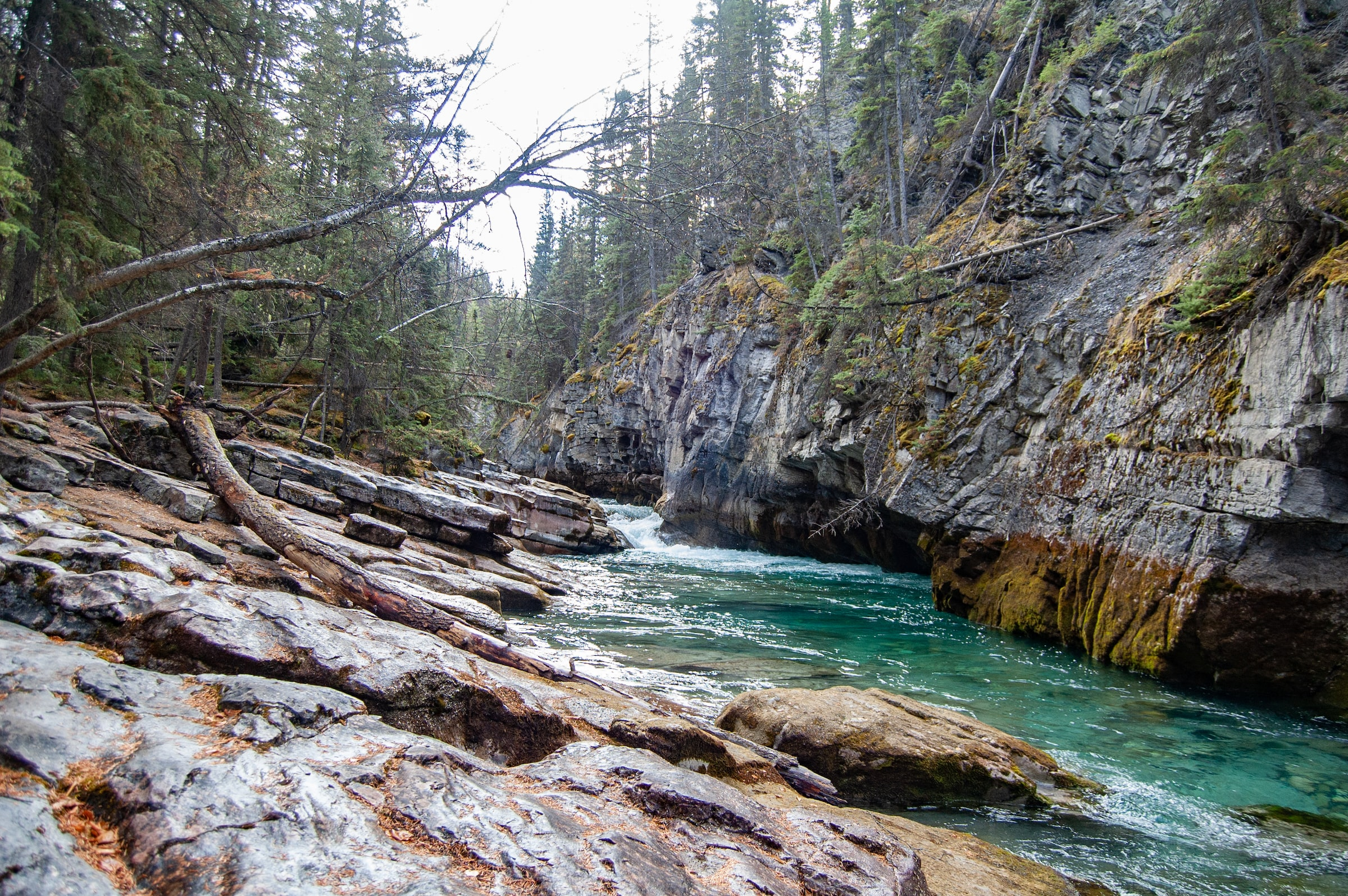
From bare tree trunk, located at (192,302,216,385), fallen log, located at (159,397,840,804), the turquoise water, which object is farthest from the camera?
bare tree trunk, located at (192,302,216,385)

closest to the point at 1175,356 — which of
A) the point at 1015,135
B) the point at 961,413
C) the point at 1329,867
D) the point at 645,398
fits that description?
the point at 961,413

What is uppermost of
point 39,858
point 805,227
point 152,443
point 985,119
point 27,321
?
point 985,119

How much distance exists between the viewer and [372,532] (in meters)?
11.7

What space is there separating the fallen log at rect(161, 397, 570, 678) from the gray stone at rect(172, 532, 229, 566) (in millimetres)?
815

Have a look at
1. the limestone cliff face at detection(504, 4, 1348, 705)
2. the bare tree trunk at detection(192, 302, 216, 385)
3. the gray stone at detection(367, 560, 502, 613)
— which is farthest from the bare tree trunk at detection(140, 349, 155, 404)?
the limestone cliff face at detection(504, 4, 1348, 705)

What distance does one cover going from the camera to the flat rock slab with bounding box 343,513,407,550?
11.5 metres

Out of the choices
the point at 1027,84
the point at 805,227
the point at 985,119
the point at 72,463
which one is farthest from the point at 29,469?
the point at 805,227

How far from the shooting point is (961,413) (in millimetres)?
15414

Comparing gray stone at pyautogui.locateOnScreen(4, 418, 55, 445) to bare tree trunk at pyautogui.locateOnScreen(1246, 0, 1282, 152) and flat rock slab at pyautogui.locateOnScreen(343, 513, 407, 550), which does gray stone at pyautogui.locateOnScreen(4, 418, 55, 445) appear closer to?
flat rock slab at pyautogui.locateOnScreen(343, 513, 407, 550)

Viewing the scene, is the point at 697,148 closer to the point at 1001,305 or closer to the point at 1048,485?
the point at 1048,485

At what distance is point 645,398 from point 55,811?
3682 centimetres

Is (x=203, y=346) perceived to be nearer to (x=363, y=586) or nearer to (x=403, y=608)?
(x=363, y=586)

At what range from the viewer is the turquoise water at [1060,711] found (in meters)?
5.14

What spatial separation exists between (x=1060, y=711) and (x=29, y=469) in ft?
39.8
